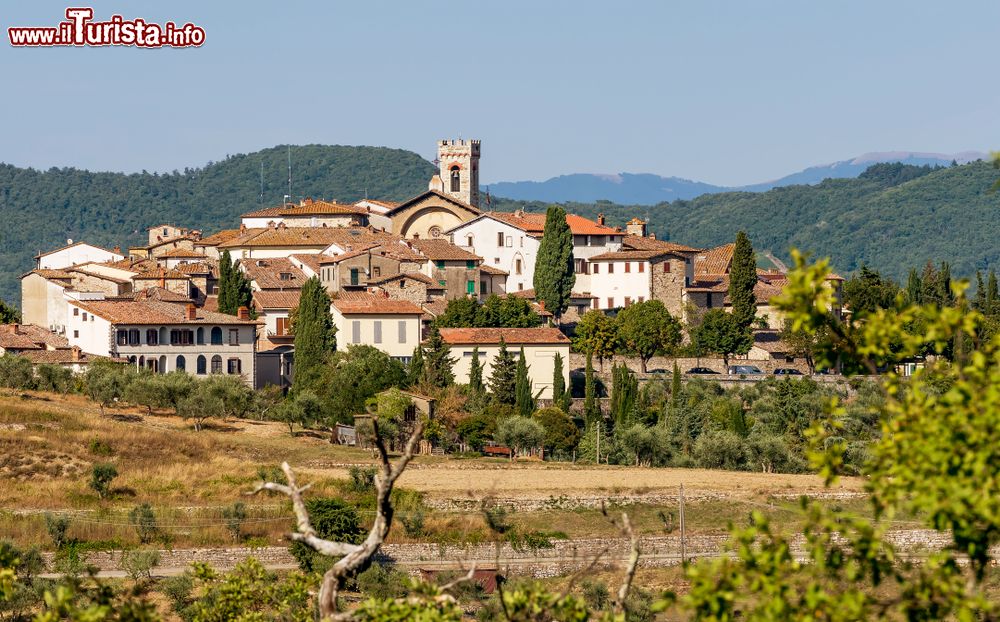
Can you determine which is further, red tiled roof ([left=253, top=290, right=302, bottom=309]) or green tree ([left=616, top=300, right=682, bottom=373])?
red tiled roof ([left=253, top=290, right=302, bottom=309])

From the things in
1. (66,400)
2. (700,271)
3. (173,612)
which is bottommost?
(173,612)

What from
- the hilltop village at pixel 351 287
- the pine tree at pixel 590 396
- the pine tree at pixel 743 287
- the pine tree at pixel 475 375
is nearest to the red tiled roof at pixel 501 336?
the hilltop village at pixel 351 287

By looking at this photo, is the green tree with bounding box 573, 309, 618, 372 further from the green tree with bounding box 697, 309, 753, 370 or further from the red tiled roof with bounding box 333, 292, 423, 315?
the red tiled roof with bounding box 333, 292, 423, 315

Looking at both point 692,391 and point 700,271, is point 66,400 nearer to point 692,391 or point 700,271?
point 692,391

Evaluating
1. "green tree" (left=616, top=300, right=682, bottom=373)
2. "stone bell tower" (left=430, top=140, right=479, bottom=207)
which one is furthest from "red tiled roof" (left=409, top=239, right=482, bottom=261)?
"stone bell tower" (left=430, top=140, right=479, bottom=207)

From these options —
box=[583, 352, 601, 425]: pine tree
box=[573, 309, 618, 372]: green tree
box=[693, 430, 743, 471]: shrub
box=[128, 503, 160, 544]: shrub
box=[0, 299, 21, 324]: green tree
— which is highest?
box=[0, 299, 21, 324]: green tree

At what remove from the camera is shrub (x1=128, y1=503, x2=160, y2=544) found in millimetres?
43594

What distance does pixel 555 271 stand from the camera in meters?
86.3

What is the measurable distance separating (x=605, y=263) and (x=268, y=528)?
4948 cm

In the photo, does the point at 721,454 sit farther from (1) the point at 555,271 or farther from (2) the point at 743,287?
(1) the point at 555,271

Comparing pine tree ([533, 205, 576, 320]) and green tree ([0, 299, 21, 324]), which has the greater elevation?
pine tree ([533, 205, 576, 320])

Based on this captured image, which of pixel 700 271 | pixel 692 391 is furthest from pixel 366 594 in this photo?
pixel 700 271

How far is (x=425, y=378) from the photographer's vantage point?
2709 inches

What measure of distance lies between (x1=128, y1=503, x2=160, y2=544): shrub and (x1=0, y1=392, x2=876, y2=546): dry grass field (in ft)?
0.96
